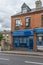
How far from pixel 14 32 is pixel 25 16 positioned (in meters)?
3.72

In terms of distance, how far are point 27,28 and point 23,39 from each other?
2.19m

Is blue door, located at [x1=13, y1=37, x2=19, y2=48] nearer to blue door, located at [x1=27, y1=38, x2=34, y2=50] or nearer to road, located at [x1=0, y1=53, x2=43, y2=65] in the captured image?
blue door, located at [x1=27, y1=38, x2=34, y2=50]

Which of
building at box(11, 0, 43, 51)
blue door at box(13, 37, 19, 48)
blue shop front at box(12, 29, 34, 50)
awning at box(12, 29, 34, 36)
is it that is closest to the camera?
building at box(11, 0, 43, 51)

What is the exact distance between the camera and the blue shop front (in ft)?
123

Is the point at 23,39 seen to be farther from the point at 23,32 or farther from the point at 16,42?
the point at 16,42

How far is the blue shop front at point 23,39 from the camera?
37.5 m

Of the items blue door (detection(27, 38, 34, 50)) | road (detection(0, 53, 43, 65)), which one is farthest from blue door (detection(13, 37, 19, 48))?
road (detection(0, 53, 43, 65))

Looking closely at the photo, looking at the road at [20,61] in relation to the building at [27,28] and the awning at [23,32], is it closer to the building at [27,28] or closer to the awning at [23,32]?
the building at [27,28]

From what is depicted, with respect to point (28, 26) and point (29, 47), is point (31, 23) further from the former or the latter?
point (29, 47)

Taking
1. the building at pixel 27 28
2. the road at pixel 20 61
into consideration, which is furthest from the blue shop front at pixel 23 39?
the road at pixel 20 61

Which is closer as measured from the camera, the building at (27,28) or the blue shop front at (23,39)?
the building at (27,28)

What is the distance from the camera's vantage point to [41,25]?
36.2 m

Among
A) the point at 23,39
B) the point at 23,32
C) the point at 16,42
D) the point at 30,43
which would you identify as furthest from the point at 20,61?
the point at 16,42

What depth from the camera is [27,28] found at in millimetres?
38188
